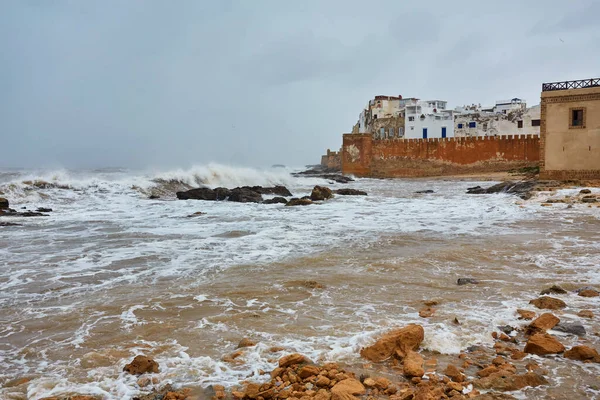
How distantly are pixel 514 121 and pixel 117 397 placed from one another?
51.7 metres

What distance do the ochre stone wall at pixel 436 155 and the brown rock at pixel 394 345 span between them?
34.5 meters

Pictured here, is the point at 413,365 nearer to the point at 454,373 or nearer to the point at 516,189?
the point at 454,373

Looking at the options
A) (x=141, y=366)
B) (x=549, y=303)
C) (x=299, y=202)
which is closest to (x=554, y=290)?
(x=549, y=303)

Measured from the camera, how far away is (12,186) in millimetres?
18828

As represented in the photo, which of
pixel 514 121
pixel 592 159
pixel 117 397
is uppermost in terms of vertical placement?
pixel 514 121

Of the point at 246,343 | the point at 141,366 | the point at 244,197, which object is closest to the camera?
the point at 141,366

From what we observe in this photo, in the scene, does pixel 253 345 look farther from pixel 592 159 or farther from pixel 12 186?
pixel 592 159

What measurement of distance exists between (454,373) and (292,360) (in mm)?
1133

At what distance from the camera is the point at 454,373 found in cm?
329

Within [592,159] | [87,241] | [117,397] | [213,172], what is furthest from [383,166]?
[117,397]

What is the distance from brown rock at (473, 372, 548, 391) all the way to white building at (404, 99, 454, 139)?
5031 centimetres

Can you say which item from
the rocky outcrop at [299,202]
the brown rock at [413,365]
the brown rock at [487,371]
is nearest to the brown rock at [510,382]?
the brown rock at [487,371]

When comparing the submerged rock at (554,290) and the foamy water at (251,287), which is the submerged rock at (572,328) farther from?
the submerged rock at (554,290)

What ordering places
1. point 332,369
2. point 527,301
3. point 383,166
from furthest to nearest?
1. point 383,166
2. point 527,301
3. point 332,369
